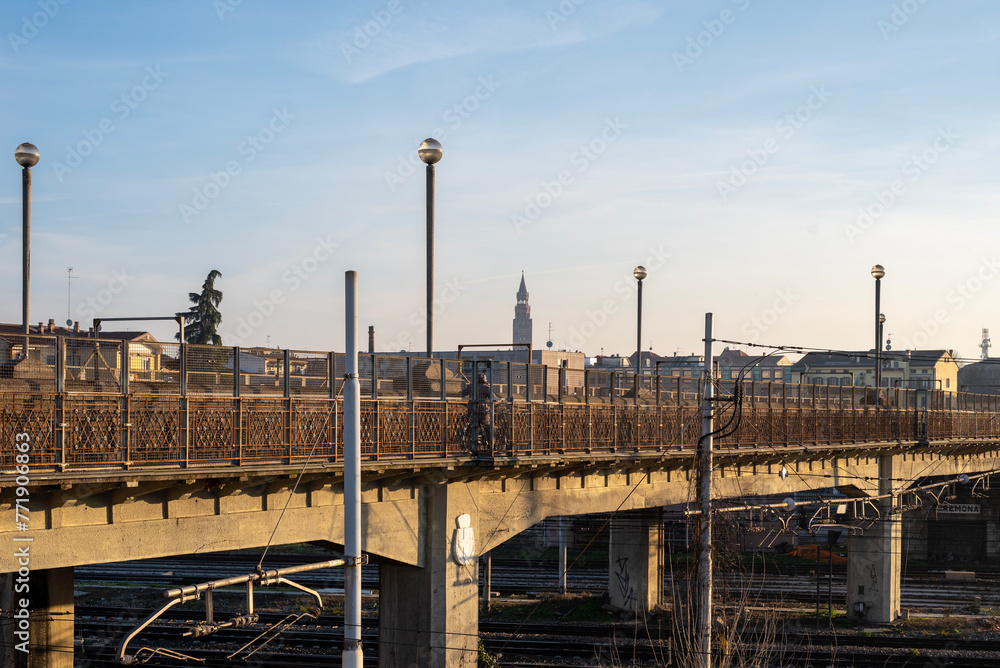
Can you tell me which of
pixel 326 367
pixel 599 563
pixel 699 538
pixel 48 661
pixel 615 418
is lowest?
pixel 599 563

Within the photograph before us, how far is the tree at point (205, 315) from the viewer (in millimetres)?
65562

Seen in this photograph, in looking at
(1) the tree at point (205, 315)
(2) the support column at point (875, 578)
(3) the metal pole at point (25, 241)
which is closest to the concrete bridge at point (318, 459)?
(3) the metal pole at point (25, 241)

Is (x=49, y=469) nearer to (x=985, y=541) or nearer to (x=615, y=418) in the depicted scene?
(x=615, y=418)

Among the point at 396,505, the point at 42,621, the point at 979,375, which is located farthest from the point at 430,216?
the point at 979,375

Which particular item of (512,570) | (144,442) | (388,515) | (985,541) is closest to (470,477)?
(388,515)

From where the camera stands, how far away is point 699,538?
17891mm

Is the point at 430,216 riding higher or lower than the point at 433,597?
higher

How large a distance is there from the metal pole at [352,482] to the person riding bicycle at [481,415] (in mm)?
7790

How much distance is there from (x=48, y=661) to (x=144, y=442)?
6.29m

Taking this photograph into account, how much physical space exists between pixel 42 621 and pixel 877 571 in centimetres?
3288

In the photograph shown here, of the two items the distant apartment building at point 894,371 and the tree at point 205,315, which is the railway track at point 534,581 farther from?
the distant apartment building at point 894,371

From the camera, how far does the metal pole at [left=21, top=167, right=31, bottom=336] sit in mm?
17891

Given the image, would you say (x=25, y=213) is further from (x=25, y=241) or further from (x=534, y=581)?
(x=534, y=581)

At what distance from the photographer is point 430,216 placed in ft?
67.7
